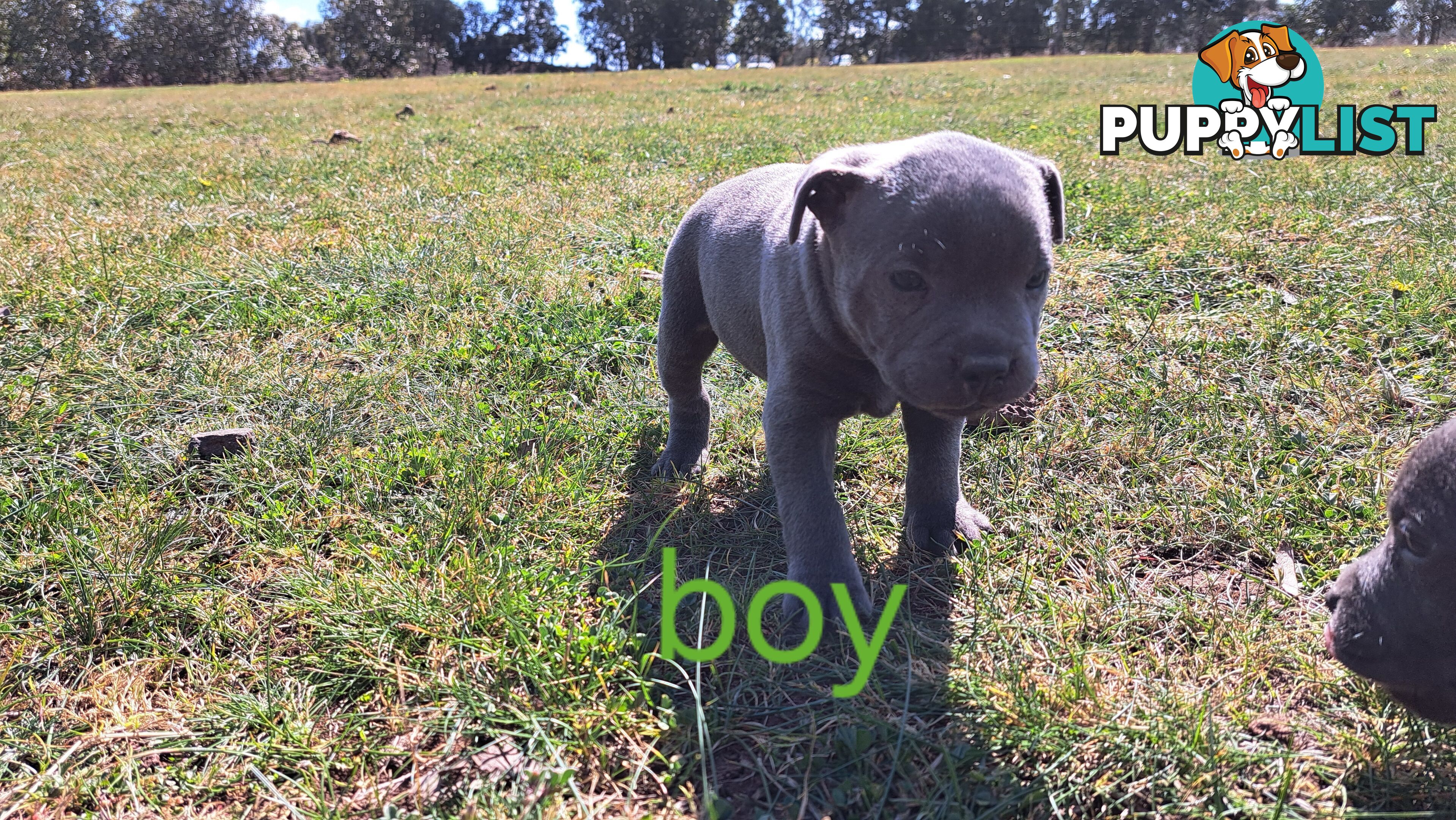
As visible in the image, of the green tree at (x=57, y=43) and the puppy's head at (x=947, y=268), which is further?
the green tree at (x=57, y=43)

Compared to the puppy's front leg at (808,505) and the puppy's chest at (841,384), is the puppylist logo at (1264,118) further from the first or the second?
the puppy's front leg at (808,505)

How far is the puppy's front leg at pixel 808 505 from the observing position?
2779mm

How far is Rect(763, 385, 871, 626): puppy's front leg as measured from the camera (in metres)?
2.78

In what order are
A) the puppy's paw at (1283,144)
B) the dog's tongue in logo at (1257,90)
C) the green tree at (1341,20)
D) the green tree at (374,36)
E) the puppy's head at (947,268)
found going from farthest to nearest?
the green tree at (374,36)
the green tree at (1341,20)
the dog's tongue in logo at (1257,90)
the puppy's paw at (1283,144)
the puppy's head at (947,268)

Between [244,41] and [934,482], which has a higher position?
[244,41]

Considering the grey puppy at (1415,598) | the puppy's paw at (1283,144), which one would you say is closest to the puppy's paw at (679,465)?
the grey puppy at (1415,598)

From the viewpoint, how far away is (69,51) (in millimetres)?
40500

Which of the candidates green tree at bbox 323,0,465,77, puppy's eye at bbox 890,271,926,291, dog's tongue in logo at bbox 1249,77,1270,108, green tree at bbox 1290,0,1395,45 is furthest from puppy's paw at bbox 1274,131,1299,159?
green tree at bbox 323,0,465,77

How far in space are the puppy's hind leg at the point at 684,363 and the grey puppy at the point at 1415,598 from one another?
2347 mm

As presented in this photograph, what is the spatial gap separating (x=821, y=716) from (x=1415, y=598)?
4.64 feet

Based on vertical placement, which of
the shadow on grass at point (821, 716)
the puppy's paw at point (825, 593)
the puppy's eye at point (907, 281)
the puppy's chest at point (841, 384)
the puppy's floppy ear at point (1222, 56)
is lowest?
the shadow on grass at point (821, 716)

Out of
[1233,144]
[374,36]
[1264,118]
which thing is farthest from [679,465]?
[374,36]

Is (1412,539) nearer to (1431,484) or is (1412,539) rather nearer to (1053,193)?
(1431,484)

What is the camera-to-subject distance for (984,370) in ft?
7.39
